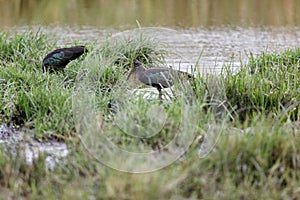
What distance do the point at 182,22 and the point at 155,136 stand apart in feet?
24.8

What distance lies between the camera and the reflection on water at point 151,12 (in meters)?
11.0

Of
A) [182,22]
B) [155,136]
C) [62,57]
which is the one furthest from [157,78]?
[182,22]

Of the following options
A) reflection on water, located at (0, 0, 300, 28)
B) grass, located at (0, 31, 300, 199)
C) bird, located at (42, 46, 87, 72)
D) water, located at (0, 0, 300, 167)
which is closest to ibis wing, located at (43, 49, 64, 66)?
bird, located at (42, 46, 87, 72)

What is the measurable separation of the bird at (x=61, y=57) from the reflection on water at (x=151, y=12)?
4.70 metres

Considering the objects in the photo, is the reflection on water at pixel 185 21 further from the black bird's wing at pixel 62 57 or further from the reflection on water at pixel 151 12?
the black bird's wing at pixel 62 57

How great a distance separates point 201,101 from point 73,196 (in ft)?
6.35

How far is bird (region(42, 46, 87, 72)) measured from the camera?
577 cm

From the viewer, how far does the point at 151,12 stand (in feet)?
40.4

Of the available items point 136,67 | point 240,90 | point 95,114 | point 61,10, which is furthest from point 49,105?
point 61,10

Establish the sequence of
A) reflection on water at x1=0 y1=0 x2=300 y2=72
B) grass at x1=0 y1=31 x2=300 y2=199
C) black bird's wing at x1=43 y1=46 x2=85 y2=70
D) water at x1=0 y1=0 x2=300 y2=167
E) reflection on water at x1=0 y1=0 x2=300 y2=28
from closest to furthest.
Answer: grass at x1=0 y1=31 x2=300 y2=199
black bird's wing at x1=43 y1=46 x2=85 y2=70
water at x1=0 y1=0 x2=300 y2=167
reflection on water at x1=0 y1=0 x2=300 y2=72
reflection on water at x1=0 y1=0 x2=300 y2=28

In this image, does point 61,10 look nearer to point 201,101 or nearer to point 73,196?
point 201,101

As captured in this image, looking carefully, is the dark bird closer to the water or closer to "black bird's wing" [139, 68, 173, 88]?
"black bird's wing" [139, 68, 173, 88]

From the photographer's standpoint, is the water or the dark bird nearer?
the dark bird

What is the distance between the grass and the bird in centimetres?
9
